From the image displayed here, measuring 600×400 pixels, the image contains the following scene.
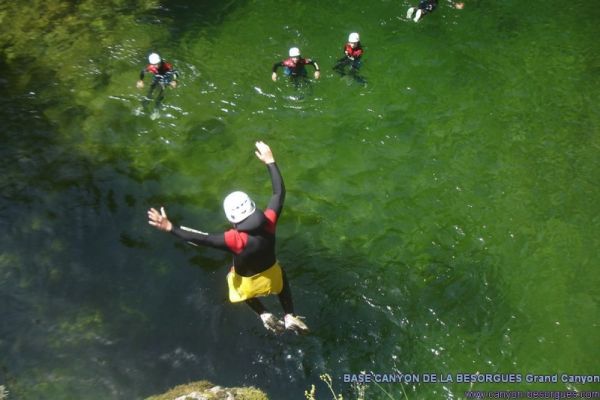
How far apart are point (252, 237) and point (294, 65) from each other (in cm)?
644

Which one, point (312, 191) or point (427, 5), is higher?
point (427, 5)

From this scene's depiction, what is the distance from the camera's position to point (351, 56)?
39.0 ft

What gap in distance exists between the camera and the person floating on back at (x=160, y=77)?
11352mm

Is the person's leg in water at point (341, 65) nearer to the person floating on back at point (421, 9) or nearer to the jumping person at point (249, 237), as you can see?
the person floating on back at point (421, 9)

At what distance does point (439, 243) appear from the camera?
8734mm

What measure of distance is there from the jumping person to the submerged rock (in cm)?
121

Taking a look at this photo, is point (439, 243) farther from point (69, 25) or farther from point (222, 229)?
point (69, 25)

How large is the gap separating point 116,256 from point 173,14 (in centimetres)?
877

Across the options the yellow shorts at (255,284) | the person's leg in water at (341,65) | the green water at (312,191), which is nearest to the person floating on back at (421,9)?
the green water at (312,191)

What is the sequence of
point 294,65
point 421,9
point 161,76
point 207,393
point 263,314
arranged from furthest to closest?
1. point 421,9
2. point 161,76
3. point 294,65
4. point 263,314
5. point 207,393

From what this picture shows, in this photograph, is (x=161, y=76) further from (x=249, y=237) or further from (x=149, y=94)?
(x=249, y=237)

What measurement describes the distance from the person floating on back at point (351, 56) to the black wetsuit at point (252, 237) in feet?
21.8

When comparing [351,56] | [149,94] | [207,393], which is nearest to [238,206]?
[207,393]

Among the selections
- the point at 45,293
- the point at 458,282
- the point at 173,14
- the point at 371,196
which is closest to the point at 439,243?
the point at 458,282
